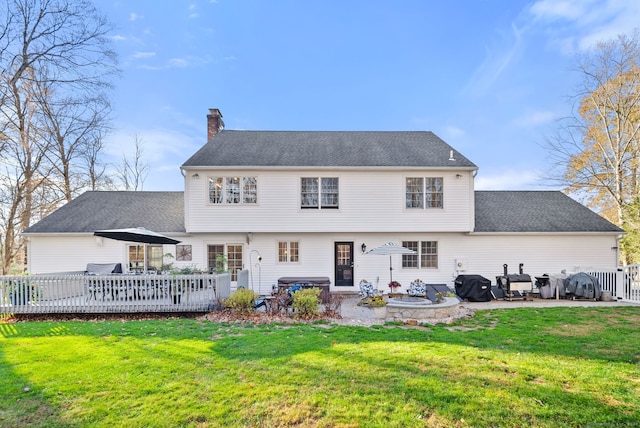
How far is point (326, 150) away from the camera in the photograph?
527 inches

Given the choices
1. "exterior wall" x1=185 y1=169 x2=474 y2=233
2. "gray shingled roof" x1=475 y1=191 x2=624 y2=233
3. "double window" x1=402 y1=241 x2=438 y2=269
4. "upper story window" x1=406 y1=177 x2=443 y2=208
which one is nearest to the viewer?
"exterior wall" x1=185 y1=169 x2=474 y2=233

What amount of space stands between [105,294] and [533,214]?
17530mm

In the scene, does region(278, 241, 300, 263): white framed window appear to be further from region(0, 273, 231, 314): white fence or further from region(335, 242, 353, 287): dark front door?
region(0, 273, 231, 314): white fence

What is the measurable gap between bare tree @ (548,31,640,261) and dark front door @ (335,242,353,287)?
15365 millimetres

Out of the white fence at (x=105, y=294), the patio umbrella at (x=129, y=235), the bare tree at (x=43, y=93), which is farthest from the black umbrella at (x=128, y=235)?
the bare tree at (x=43, y=93)

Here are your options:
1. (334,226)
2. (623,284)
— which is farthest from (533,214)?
(334,226)

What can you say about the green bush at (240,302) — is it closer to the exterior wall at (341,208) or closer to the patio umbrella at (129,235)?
the patio umbrella at (129,235)

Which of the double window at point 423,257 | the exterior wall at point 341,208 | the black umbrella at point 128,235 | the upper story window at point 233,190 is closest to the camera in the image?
the black umbrella at point 128,235

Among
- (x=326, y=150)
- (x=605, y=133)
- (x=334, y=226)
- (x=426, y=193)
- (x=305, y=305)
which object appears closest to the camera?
(x=305, y=305)

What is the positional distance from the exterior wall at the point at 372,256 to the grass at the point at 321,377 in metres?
5.72

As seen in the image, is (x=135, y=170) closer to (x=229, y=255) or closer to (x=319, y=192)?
(x=229, y=255)

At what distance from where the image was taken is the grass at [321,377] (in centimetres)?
325

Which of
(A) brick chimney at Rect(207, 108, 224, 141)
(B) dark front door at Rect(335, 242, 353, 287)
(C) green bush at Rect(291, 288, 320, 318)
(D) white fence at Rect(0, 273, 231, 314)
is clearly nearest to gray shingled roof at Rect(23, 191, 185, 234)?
(A) brick chimney at Rect(207, 108, 224, 141)

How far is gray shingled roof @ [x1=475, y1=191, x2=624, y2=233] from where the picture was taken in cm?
1292
